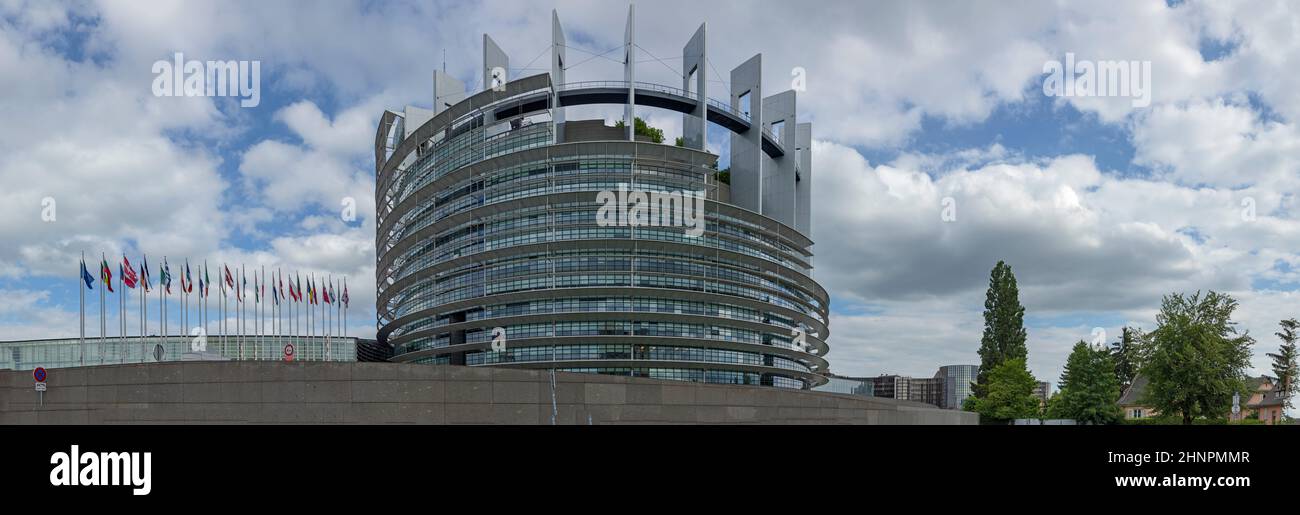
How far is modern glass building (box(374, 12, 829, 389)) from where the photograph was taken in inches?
2938

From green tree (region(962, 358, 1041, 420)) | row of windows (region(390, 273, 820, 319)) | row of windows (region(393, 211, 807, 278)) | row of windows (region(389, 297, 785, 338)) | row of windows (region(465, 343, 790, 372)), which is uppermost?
row of windows (region(393, 211, 807, 278))

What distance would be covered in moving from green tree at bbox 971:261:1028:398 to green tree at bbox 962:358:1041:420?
11.0ft

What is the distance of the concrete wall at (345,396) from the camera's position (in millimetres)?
28453

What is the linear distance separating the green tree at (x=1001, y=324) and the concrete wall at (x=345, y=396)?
77855mm

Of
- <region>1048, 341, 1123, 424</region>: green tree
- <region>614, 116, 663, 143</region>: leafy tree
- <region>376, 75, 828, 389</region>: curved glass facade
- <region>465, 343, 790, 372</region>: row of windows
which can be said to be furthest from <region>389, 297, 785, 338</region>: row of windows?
<region>1048, 341, 1123, 424</region>: green tree

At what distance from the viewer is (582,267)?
74.8m

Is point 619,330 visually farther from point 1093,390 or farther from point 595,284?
point 1093,390

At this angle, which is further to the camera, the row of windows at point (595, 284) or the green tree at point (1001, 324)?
the green tree at point (1001, 324)

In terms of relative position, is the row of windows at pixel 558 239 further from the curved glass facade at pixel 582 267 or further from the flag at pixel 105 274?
the flag at pixel 105 274

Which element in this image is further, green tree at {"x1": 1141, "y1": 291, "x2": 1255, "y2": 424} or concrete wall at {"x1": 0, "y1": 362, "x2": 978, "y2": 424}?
green tree at {"x1": 1141, "y1": 291, "x2": 1255, "y2": 424}

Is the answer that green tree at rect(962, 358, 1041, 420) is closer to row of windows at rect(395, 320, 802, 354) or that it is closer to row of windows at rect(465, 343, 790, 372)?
row of windows at rect(395, 320, 802, 354)
